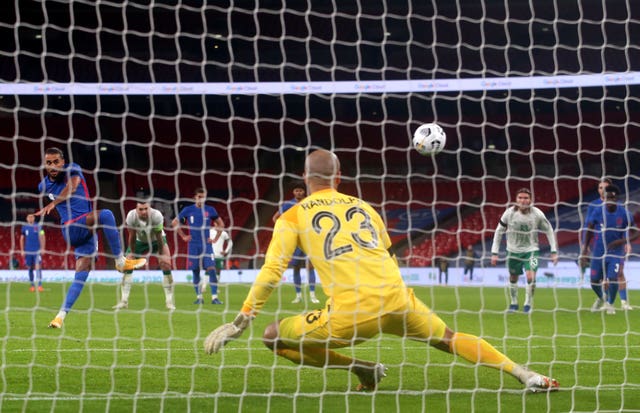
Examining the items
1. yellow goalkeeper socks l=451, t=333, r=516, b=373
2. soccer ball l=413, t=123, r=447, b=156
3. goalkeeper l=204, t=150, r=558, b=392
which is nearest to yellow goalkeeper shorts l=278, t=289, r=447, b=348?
goalkeeper l=204, t=150, r=558, b=392

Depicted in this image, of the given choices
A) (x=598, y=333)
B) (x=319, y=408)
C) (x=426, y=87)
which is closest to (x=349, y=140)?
(x=426, y=87)

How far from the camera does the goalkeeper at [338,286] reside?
4.82 m

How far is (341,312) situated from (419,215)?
24.0 m

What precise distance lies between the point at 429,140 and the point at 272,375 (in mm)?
3613

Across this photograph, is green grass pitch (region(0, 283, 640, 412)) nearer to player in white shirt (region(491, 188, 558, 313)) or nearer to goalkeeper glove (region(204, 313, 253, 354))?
goalkeeper glove (region(204, 313, 253, 354))

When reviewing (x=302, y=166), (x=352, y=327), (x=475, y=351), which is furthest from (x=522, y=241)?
(x=302, y=166)

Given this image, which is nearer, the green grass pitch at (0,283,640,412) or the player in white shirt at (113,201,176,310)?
the green grass pitch at (0,283,640,412)

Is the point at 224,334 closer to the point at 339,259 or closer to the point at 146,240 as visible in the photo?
the point at 339,259

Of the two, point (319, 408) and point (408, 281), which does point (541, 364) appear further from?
point (408, 281)

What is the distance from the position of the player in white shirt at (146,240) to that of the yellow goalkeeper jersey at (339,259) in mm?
7772

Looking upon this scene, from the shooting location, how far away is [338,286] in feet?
15.9

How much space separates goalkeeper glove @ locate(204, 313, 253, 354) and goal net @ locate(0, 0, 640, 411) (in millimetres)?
479

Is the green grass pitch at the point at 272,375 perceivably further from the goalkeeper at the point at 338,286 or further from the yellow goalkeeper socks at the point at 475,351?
the goalkeeper at the point at 338,286

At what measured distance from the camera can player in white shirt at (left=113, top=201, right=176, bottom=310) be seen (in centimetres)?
1287
